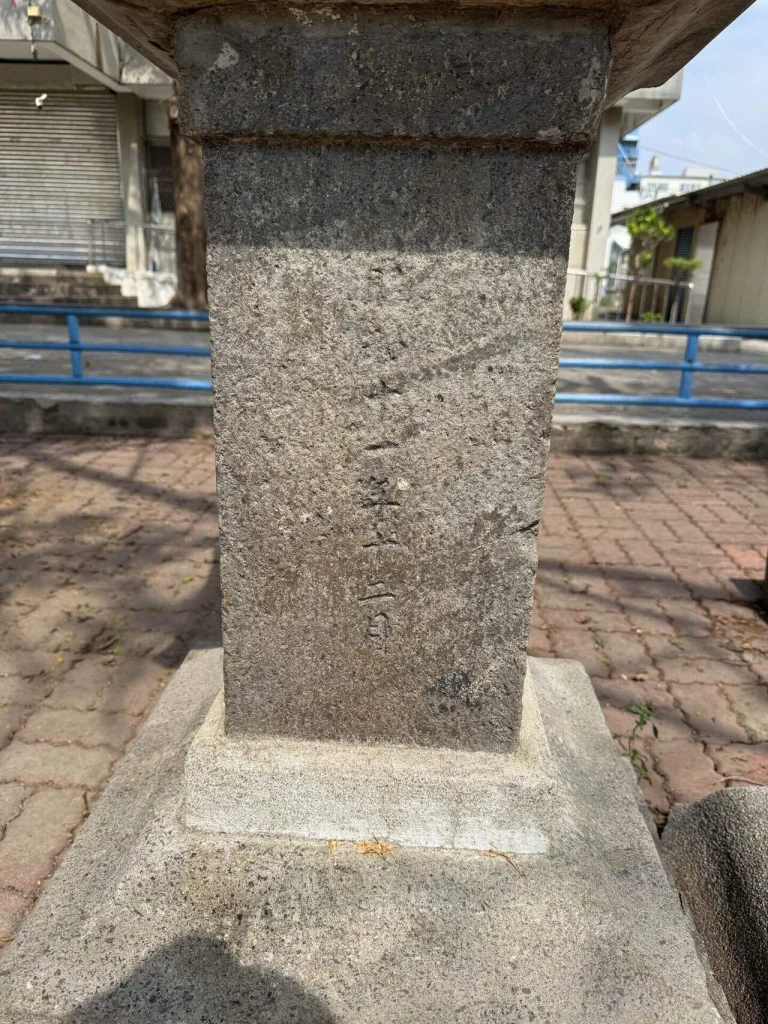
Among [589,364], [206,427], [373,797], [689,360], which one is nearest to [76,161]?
[206,427]

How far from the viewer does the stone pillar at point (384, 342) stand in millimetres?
1230

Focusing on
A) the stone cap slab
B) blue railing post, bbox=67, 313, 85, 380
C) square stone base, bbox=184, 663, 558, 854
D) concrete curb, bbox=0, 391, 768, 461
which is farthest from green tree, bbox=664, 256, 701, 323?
square stone base, bbox=184, 663, 558, 854

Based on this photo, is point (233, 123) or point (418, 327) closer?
point (233, 123)

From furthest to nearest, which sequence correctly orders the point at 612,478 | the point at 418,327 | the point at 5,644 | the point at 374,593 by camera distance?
the point at 612,478 < the point at 5,644 < the point at 374,593 < the point at 418,327

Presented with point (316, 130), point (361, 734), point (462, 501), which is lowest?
point (361, 734)

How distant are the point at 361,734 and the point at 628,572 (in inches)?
104

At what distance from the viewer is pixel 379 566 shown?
1.51 m

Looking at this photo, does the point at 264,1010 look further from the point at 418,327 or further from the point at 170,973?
the point at 418,327

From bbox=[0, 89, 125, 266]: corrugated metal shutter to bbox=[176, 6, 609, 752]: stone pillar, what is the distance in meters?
16.3

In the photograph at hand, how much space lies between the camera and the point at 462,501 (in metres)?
1.46

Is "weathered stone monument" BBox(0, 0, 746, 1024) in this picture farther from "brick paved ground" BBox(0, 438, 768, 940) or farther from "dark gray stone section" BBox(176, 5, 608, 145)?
"brick paved ground" BBox(0, 438, 768, 940)

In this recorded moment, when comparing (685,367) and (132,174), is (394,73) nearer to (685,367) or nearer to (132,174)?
(685,367)

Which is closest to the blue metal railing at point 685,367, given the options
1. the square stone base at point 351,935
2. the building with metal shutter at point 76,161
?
the square stone base at point 351,935

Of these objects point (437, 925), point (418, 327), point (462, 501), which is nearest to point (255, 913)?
point (437, 925)
